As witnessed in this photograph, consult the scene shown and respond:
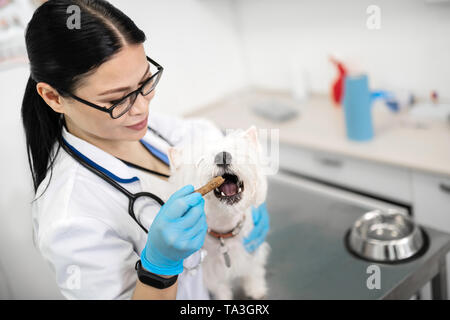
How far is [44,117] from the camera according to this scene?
37.5 inches

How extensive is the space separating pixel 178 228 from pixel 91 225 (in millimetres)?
235

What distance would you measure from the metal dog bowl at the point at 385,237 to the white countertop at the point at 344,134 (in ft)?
1.47

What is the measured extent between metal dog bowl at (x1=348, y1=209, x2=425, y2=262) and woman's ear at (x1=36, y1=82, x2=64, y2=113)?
0.92m

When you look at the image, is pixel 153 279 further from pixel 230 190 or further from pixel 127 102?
pixel 127 102

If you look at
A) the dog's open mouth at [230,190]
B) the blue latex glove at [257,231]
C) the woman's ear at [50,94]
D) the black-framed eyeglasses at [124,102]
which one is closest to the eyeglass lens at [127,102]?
the black-framed eyeglasses at [124,102]

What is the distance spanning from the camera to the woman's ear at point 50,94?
0.80 metres

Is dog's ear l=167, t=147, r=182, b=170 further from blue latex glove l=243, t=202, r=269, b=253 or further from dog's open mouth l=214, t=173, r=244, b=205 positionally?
blue latex glove l=243, t=202, r=269, b=253

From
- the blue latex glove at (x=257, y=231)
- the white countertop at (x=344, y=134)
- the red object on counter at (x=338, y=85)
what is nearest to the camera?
the blue latex glove at (x=257, y=231)

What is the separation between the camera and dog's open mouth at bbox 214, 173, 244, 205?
0.86 metres

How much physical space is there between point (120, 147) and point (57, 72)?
30 cm

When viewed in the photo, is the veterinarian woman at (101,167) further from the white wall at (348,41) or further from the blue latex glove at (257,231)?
the white wall at (348,41)

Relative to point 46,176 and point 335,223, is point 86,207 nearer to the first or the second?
point 46,176

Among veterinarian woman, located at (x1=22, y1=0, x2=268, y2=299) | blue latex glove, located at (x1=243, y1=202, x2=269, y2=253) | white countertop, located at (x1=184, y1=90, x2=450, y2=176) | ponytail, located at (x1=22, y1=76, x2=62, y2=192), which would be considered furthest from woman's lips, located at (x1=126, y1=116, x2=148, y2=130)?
white countertop, located at (x1=184, y1=90, x2=450, y2=176)
